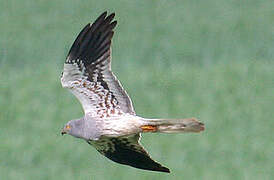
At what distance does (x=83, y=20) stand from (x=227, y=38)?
11.5ft

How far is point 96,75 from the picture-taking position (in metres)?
9.20

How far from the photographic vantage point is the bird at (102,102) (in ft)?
28.9

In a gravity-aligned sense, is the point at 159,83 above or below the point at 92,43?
above

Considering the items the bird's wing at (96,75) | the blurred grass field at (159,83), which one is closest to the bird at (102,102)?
the bird's wing at (96,75)

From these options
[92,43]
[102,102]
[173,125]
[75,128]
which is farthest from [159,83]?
[173,125]

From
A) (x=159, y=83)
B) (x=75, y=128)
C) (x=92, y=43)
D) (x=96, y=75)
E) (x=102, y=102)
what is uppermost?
(x=159, y=83)

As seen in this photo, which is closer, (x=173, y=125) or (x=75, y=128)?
(x=173, y=125)

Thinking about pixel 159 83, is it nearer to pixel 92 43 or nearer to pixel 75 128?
pixel 92 43

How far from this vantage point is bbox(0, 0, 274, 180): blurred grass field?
14805 millimetres

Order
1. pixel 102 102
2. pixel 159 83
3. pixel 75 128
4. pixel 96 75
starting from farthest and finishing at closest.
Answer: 1. pixel 159 83
2. pixel 96 75
3. pixel 102 102
4. pixel 75 128

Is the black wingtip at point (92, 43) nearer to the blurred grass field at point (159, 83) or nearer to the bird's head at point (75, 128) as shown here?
the bird's head at point (75, 128)

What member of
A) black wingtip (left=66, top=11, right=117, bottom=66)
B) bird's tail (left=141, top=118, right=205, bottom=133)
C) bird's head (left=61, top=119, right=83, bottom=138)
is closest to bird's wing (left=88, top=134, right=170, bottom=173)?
bird's head (left=61, top=119, right=83, bottom=138)

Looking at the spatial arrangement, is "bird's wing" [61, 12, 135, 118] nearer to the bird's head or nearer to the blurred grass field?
the bird's head

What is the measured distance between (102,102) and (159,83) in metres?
8.28
